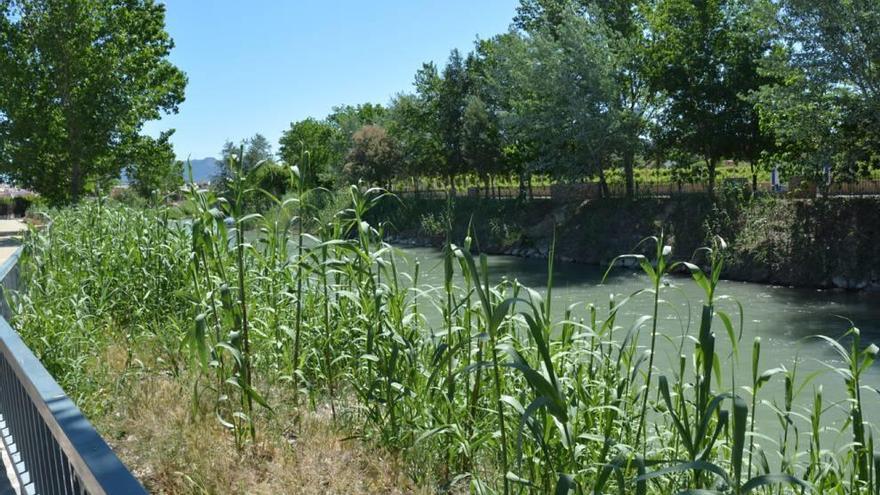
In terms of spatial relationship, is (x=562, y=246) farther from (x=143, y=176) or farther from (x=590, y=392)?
(x=590, y=392)

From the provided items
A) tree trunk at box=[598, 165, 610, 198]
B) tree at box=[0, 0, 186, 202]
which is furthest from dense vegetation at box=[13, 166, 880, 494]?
tree at box=[0, 0, 186, 202]

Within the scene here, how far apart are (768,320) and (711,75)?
1236 centimetres

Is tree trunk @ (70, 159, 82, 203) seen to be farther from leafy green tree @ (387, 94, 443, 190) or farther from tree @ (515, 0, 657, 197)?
tree @ (515, 0, 657, 197)

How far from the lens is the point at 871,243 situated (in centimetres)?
1889

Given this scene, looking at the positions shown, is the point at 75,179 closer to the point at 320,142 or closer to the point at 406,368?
the point at 406,368

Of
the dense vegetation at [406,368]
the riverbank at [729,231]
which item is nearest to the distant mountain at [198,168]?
the dense vegetation at [406,368]

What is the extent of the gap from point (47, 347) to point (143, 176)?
3005 centimetres

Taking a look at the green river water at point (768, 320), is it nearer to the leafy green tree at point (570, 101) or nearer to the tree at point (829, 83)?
the tree at point (829, 83)

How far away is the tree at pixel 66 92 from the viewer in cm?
2800

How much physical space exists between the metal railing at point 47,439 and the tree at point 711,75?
23.4 metres

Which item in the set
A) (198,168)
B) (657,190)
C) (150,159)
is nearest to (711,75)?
(657,190)

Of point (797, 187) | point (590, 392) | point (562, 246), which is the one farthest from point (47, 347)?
point (562, 246)

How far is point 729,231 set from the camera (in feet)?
72.5

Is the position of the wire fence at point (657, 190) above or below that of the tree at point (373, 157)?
below
